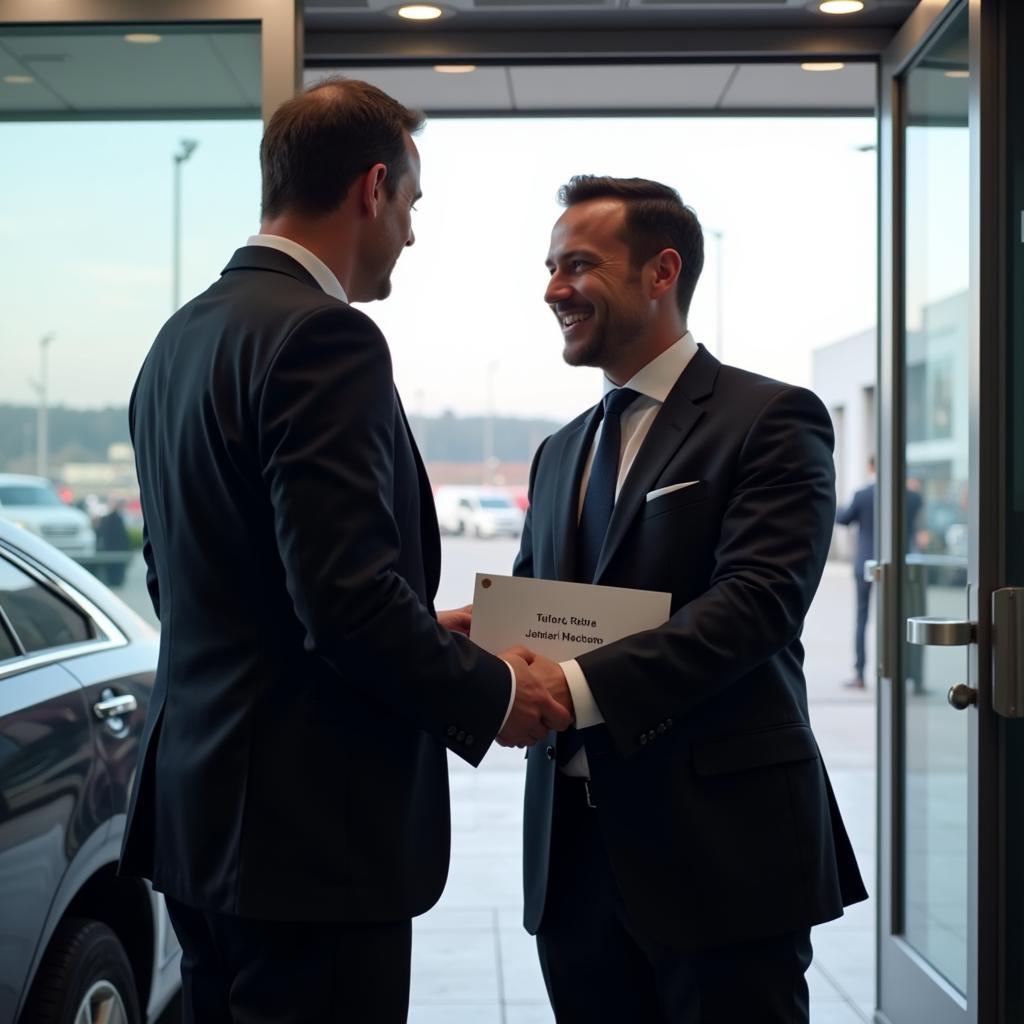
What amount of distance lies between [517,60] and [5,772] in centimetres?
217

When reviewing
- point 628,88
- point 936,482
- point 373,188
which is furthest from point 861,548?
point 373,188

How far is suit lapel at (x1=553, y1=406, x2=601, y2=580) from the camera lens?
2.06 metres

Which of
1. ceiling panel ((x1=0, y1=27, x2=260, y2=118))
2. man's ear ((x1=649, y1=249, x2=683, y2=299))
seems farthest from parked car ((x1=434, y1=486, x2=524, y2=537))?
man's ear ((x1=649, y1=249, x2=683, y2=299))

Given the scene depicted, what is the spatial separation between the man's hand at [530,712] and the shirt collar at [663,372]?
0.53 metres

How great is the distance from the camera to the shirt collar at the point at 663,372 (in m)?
2.07

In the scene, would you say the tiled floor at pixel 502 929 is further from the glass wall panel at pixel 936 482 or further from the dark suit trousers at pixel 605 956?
the dark suit trousers at pixel 605 956

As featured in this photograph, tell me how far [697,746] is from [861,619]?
721 centimetres

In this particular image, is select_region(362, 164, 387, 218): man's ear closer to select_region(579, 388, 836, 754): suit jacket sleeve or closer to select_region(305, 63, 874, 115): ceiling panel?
select_region(579, 388, 836, 754): suit jacket sleeve

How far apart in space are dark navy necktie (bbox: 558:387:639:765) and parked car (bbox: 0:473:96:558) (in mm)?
1898

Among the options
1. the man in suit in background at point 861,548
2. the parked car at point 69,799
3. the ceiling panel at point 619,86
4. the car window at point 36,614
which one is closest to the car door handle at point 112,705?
the parked car at point 69,799

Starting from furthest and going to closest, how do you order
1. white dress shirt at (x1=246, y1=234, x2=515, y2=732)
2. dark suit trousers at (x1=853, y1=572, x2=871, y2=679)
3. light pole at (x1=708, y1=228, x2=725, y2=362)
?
1. light pole at (x1=708, y1=228, x2=725, y2=362)
2. dark suit trousers at (x1=853, y1=572, x2=871, y2=679)
3. white dress shirt at (x1=246, y1=234, x2=515, y2=732)

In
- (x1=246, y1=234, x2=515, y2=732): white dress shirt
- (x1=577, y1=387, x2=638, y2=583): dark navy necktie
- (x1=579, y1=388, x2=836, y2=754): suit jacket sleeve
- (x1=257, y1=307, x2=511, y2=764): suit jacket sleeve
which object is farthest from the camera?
(x1=577, y1=387, x2=638, y2=583): dark navy necktie

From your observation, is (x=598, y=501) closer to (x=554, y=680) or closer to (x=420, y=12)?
(x=554, y=680)

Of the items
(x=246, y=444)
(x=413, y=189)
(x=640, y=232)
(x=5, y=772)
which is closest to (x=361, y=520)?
(x=246, y=444)
